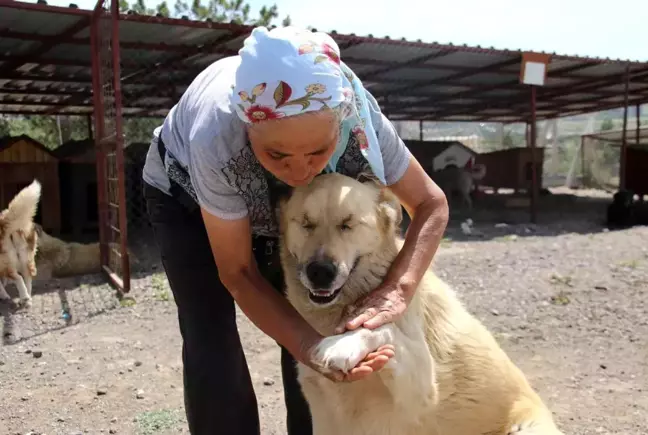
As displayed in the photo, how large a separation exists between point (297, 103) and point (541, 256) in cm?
624

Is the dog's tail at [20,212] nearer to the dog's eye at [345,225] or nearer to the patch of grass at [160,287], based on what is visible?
the patch of grass at [160,287]

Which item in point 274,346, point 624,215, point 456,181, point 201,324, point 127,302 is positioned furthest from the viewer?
point 456,181

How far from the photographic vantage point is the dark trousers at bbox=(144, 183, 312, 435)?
2.15 m

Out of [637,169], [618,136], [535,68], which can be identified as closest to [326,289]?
[535,68]

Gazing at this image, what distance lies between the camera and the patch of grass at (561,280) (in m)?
5.73

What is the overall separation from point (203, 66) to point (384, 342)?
9.45 m

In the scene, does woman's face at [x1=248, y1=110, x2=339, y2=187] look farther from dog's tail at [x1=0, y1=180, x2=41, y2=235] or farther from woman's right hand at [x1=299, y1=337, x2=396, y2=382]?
dog's tail at [x1=0, y1=180, x2=41, y2=235]

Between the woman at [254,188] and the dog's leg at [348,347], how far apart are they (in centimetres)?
3

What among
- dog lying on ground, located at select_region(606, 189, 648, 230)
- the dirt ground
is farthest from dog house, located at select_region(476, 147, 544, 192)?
the dirt ground

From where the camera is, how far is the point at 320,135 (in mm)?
1622

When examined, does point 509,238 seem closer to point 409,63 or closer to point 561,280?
point 561,280

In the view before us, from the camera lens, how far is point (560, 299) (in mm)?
5238

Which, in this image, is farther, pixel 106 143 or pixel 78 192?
pixel 78 192

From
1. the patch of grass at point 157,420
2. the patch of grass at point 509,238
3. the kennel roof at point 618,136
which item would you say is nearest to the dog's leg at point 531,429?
the patch of grass at point 157,420
